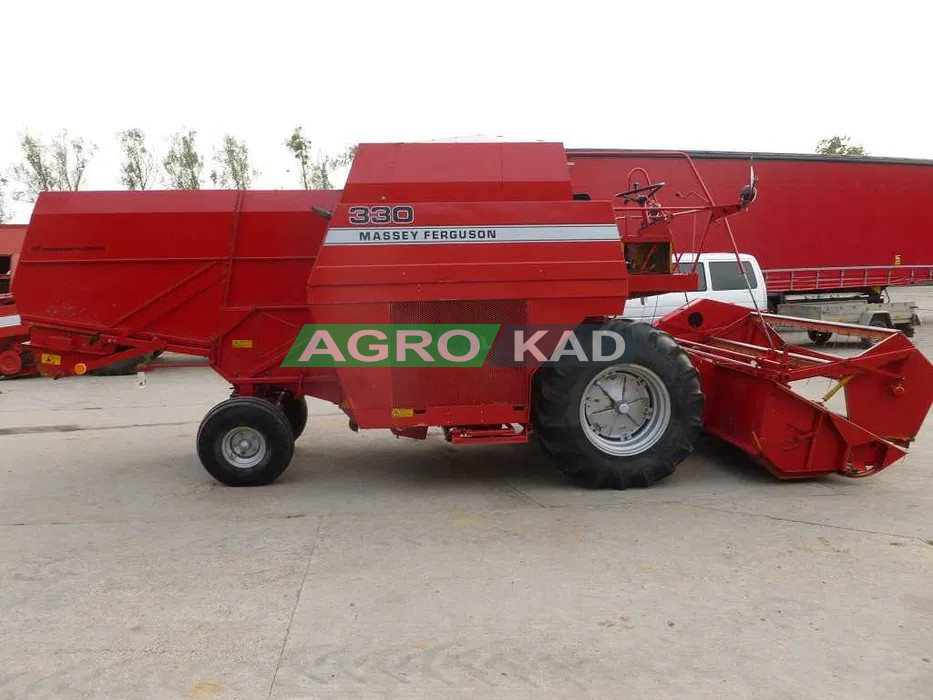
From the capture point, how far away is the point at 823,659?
10.1ft

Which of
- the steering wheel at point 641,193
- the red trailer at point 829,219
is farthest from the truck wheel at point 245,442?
the red trailer at point 829,219

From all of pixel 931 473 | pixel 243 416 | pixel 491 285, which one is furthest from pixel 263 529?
pixel 931 473

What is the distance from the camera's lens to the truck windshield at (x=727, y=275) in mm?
12258

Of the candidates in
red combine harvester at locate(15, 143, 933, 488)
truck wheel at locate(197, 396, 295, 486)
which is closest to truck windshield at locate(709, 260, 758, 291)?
red combine harvester at locate(15, 143, 933, 488)

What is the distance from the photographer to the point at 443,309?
17.1 ft

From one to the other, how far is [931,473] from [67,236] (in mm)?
6939

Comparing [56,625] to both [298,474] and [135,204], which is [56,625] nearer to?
[298,474]

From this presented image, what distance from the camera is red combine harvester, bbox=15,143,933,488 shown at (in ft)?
16.9

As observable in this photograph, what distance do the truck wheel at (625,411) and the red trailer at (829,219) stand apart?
973cm

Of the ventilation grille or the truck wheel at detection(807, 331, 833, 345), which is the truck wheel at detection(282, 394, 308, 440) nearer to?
the ventilation grille

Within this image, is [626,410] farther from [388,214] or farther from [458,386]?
[388,214]

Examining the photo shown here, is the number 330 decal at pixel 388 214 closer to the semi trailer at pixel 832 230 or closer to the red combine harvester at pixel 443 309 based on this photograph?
the red combine harvester at pixel 443 309

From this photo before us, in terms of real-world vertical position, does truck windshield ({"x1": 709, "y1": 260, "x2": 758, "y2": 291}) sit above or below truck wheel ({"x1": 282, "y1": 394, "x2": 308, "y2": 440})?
above

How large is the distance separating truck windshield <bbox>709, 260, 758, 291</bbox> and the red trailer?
7.23ft
